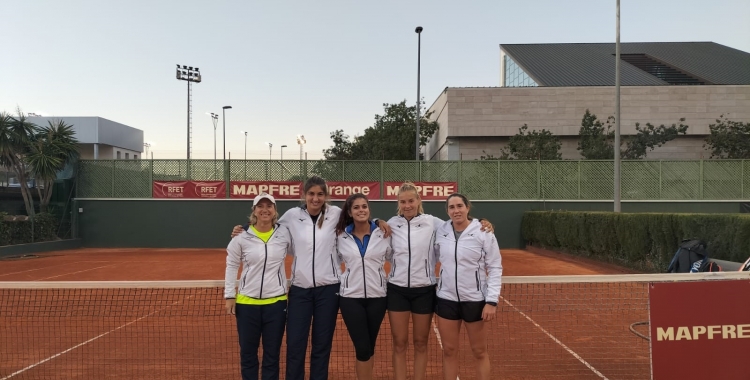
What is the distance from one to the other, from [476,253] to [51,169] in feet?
71.0

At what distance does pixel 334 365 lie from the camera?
5.20 meters

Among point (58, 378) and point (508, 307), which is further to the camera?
point (508, 307)

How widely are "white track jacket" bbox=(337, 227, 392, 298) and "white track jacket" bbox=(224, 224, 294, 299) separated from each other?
1.50ft

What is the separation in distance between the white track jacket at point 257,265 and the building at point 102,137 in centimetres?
3079

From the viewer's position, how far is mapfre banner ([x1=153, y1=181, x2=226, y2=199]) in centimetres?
2220

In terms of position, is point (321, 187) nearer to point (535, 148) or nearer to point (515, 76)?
point (535, 148)

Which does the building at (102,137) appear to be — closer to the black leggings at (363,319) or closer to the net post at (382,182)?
the net post at (382,182)

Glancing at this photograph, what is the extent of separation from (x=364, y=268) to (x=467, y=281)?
732mm

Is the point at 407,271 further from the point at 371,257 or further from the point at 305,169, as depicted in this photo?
the point at 305,169

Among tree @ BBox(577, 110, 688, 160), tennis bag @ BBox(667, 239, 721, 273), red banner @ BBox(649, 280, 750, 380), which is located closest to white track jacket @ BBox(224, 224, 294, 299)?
red banner @ BBox(649, 280, 750, 380)

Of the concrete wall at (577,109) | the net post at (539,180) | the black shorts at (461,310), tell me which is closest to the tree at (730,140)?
the concrete wall at (577,109)

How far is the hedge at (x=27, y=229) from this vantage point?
58.7ft

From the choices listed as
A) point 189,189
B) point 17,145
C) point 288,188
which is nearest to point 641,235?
point 288,188

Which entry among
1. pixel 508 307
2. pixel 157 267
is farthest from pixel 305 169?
pixel 508 307
